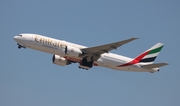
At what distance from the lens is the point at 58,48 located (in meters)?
47.6

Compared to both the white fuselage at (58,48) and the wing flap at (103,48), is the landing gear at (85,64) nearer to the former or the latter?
the white fuselage at (58,48)

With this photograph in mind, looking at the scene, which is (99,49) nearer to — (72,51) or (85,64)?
(85,64)

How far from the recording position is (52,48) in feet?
155

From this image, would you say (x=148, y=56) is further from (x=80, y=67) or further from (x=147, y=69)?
(x=80, y=67)

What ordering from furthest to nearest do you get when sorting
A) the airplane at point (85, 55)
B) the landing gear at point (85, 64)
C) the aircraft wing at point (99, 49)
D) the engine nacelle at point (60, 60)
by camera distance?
1. the engine nacelle at point (60, 60)
2. the landing gear at point (85, 64)
3. the airplane at point (85, 55)
4. the aircraft wing at point (99, 49)

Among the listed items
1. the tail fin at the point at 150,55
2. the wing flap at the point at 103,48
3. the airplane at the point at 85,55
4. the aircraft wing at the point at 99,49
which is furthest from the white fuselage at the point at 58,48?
the tail fin at the point at 150,55

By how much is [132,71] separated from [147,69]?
2.17 metres

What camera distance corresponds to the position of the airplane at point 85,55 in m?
47.2

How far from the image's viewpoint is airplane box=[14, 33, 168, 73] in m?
47.2

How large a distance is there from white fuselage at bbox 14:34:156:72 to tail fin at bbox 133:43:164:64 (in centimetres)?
192

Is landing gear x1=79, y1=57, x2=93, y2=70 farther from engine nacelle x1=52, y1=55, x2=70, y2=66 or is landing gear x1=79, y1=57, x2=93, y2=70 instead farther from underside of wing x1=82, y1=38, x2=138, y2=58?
engine nacelle x1=52, y1=55, x2=70, y2=66

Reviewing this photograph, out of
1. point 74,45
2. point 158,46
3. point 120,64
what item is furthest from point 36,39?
point 158,46

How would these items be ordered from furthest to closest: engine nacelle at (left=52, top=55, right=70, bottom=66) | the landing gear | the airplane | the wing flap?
engine nacelle at (left=52, top=55, right=70, bottom=66) < the landing gear < the airplane < the wing flap

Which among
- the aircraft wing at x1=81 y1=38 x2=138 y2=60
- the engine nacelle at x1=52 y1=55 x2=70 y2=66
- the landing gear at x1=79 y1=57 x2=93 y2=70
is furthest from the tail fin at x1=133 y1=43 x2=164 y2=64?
the engine nacelle at x1=52 y1=55 x2=70 y2=66
